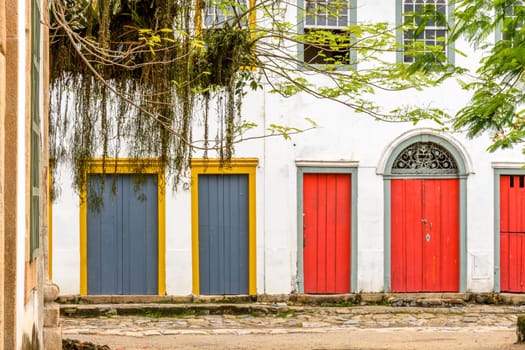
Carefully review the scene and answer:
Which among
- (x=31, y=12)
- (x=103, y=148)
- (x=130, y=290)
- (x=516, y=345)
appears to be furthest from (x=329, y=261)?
(x=31, y=12)

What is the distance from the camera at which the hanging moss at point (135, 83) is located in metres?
9.21

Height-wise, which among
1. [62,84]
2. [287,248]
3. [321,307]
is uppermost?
[62,84]

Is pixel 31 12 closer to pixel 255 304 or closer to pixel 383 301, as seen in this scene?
pixel 255 304

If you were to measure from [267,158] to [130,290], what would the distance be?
331cm

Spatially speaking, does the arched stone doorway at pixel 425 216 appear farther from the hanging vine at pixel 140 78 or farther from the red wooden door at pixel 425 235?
the hanging vine at pixel 140 78

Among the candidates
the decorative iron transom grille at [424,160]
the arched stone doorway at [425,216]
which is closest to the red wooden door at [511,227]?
the arched stone doorway at [425,216]

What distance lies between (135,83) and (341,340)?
4778 millimetres

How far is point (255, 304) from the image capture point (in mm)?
15961

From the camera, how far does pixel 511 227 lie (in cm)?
1680

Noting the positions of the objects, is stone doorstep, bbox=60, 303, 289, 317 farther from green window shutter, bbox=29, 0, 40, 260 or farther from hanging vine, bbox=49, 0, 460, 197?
green window shutter, bbox=29, 0, 40, 260

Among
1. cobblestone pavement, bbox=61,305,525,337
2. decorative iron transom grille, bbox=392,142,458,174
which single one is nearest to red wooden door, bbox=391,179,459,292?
decorative iron transom grille, bbox=392,142,458,174

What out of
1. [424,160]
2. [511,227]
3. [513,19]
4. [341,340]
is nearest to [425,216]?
[424,160]

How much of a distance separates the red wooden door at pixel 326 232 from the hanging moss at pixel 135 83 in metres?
7.09

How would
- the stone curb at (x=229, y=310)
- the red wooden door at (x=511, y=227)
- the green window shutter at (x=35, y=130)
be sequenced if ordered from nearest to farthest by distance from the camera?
the green window shutter at (x=35, y=130), the stone curb at (x=229, y=310), the red wooden door at (x=511, y=227)
